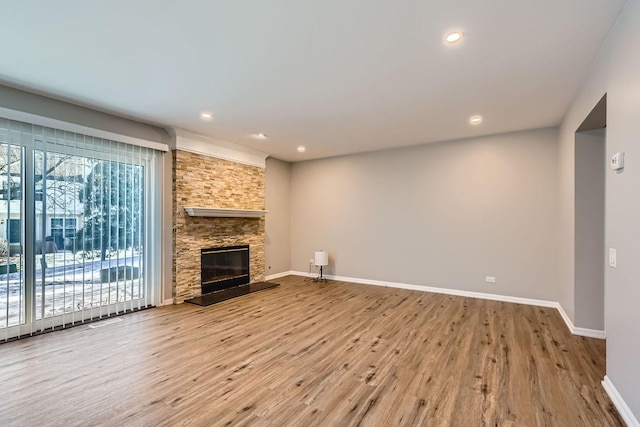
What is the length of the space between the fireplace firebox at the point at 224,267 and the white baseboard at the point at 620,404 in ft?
17.0

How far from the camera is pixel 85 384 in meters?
2.51

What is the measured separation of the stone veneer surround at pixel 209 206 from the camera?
4949 millimetres

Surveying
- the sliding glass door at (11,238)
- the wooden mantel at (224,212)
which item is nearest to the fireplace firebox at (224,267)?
the wooden mantel at (224,212)

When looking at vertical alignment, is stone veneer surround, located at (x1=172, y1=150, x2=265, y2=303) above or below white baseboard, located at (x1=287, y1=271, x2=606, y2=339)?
above

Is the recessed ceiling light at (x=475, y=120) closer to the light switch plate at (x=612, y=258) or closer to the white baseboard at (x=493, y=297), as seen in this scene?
the light switch plate at (x=612, y=258)

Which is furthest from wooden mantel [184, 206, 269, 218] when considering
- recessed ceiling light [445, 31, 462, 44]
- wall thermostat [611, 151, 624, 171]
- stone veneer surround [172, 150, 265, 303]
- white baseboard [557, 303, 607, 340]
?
white baseboard [557, 303, 607, 340]

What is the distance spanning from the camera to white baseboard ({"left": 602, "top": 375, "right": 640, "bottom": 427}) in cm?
193

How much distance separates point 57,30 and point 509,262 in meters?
6.16

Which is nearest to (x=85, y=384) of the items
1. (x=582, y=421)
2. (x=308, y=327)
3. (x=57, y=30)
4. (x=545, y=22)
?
(x=308, y=327)

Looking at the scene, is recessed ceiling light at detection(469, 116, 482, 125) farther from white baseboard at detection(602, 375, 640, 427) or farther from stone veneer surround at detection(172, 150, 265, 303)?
stone veneer surround at detection(172, 150, 265, 303)

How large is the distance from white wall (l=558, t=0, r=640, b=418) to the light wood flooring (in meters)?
0.40

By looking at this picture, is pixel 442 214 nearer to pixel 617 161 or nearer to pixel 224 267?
pixel 617 161

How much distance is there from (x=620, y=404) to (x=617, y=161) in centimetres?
169

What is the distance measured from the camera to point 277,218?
7137 millimetres
